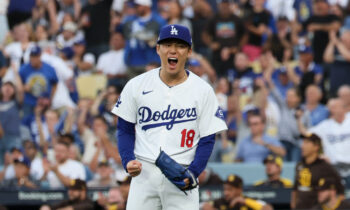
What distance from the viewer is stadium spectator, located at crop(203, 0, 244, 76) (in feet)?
44.8

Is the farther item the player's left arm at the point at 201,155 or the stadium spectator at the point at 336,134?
the stadium spectator at the point at 336,134

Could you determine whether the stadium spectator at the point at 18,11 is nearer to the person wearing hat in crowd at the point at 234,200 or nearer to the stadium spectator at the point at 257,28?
the stadium spectator at the point at 257,28

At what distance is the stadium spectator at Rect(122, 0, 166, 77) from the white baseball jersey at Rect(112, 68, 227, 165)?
7.37m

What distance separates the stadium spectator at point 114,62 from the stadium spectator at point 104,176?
9.23ft

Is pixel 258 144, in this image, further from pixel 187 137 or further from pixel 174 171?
pixel 174 171

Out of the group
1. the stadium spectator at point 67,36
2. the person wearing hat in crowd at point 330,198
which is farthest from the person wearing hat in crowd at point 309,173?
the stadium spectator at point 67,36

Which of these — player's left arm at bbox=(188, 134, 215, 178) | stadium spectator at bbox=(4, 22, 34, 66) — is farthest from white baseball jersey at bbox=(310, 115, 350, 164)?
player's left arm at bbox=(188, 134, 215, 178)

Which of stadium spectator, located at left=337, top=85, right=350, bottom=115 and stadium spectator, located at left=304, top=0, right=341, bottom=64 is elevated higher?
stadium spectator, located at left=304, top=0, right=341, bottom=64

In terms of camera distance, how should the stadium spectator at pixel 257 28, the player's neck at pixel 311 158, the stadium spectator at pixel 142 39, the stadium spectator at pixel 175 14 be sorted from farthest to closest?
1. the stadium spectator at pixel 257 28
2. the stadium spectator at pixel 175 14
3. the stadium spectator at pixel 142 39
4. the player's neck at pixel 311 158

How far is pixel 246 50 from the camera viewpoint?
45.8ft

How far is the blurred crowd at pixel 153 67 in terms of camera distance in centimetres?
1138

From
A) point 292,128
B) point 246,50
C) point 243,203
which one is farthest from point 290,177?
point 246,50

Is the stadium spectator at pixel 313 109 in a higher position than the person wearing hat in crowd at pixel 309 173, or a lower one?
higher

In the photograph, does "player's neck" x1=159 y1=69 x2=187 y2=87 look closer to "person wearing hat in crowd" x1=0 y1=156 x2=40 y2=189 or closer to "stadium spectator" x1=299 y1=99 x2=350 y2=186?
"stadium spectator" x1=299 y1=99 x2=350 y2=186
